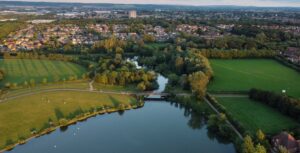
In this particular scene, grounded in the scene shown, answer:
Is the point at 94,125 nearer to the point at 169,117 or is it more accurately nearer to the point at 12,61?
the point at 169,117

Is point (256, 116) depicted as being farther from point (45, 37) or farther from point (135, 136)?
point (45, 37)

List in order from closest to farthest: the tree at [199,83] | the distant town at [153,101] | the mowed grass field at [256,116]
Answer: the distant town at [153,101]
the mowed grass field at [256,116]
the tree at [199,83]

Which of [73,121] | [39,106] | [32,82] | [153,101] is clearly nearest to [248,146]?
[153,101]

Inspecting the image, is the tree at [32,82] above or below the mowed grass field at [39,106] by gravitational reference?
above

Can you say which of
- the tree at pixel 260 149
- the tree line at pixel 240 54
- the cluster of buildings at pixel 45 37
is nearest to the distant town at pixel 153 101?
the tree at pixel 260 149

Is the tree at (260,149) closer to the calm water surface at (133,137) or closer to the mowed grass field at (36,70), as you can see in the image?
the calm water surface at (133,137)
